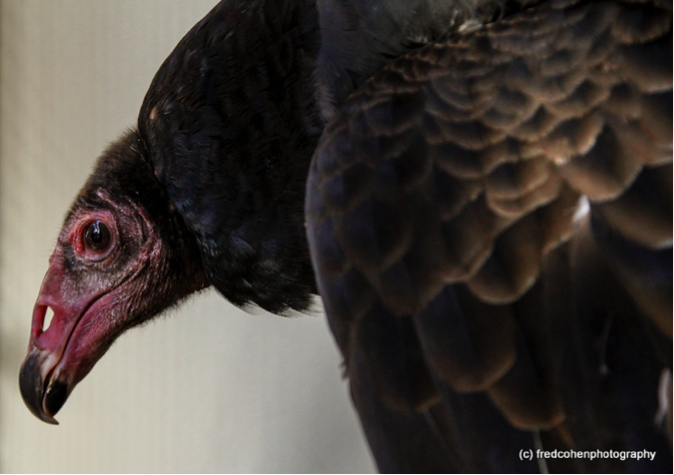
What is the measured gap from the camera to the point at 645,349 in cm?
68

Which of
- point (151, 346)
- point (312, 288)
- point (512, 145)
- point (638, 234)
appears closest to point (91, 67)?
point (151, 346)

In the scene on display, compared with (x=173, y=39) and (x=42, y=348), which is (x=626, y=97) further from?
(x=173, y=39)

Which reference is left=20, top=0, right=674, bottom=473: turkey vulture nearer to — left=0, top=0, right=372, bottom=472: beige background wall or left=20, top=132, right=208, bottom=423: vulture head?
left=20, top=132, right=208, bottom=423: vulture head

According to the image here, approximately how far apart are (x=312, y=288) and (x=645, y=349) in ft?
1.85

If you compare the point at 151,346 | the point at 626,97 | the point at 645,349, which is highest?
the point at 626,97

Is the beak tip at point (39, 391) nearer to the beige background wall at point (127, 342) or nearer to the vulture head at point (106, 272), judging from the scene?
the vulture head at point (106, 272)

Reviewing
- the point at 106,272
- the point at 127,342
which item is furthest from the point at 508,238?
the point at 127,342

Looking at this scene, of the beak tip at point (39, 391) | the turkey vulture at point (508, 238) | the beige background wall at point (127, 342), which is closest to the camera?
the turkey vulture at point (508, 238)

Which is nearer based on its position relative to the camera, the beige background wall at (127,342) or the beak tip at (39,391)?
the beak tip at (39,391)

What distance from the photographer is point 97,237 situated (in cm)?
123

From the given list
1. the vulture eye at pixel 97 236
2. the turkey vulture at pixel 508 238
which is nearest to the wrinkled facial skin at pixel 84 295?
the vulture eye at pixel 97 236

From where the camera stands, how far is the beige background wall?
6.44ft

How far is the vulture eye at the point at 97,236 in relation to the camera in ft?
4.03

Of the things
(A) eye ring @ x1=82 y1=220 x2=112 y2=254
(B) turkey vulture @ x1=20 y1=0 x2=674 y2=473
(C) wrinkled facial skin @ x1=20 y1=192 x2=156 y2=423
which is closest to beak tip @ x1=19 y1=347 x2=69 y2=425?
(C) wrinkled facial skin @ x1=20 y1=192 x2=156 y2=423
